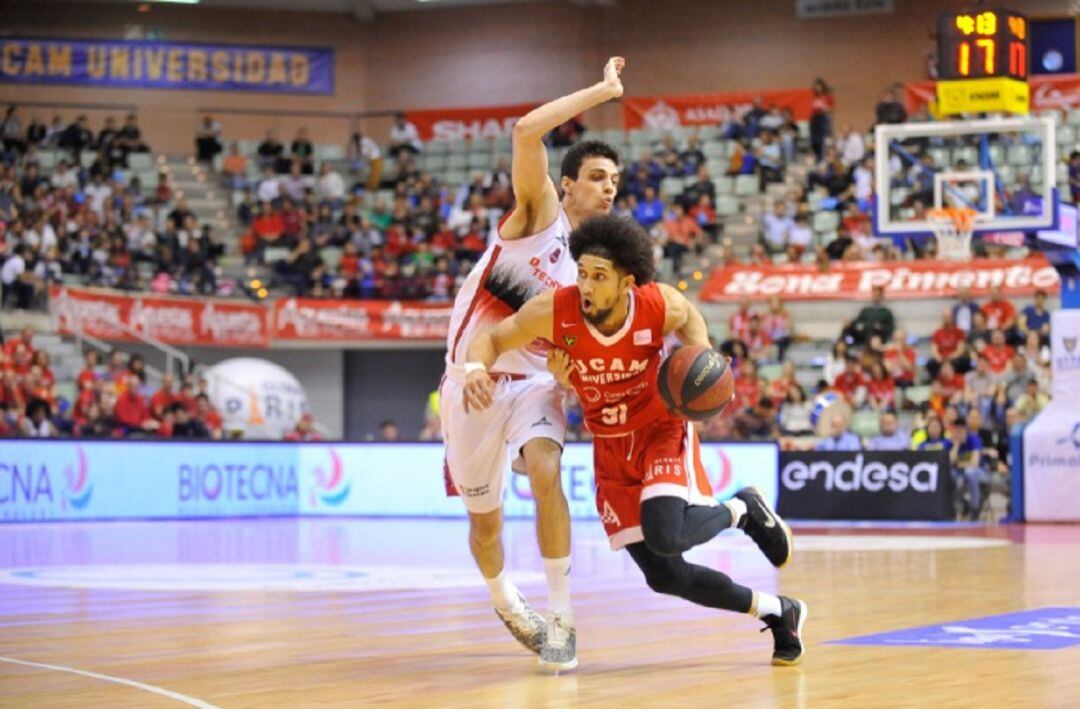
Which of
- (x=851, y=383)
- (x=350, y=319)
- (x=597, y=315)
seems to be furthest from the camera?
(x=350, y=319)

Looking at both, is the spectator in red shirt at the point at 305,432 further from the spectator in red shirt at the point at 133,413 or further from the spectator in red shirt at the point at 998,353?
the spectator in red shirt at the point at 998,353

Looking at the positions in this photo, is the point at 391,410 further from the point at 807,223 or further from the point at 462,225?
the point at 807,223

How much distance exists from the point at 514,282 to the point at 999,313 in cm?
1625

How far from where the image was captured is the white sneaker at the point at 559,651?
684 cm

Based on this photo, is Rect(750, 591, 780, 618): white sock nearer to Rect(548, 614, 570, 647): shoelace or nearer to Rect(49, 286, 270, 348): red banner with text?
Rect(548, 614, 570, 647): shoelace

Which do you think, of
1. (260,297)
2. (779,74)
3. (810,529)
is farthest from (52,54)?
(810,529)

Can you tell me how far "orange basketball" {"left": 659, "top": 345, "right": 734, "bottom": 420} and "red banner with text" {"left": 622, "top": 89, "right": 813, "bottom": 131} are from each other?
2630cm

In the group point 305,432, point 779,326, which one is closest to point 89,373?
point 305,432

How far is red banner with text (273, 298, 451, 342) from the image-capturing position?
28359mm

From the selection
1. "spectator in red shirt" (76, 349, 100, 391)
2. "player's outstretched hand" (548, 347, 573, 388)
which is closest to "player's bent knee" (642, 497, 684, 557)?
"player's outstretched hand" (548, 347, 573, 388)

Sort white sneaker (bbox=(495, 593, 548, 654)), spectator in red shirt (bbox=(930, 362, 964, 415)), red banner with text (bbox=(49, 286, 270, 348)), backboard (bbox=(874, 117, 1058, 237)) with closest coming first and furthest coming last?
white sneaker (bbox=(495, 593, 548, 654)) → backboard (bbox=(874, 117, 1058, 237)) → spectator in red shirt (bbox=(930, 362, 964, 415)) → red banner with text (bbox=(49, 286, 270, 348))

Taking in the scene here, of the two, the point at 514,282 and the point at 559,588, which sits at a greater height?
the point at 514,282

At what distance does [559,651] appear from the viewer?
6867mm

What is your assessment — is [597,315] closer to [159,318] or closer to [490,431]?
[490,431]
